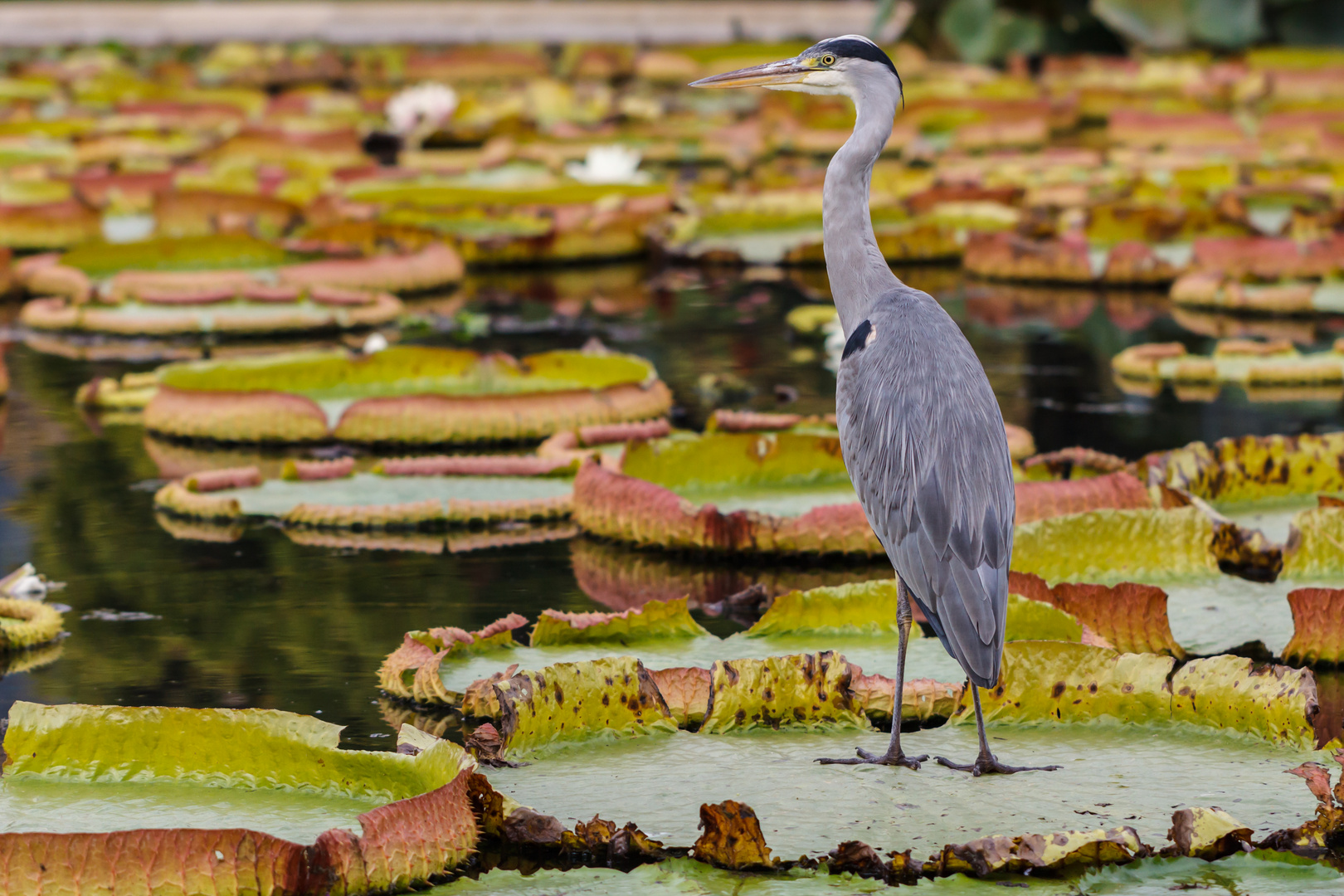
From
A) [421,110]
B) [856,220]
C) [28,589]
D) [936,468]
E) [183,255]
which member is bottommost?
[28,589]

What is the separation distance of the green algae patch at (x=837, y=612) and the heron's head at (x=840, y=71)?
2.88ft

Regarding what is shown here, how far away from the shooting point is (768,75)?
11.3 ft

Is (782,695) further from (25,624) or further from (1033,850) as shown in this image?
(25,624)

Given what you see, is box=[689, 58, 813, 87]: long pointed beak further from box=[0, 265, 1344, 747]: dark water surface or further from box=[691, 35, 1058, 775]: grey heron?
box=[0, 265, 1344, 747]: dark water surface

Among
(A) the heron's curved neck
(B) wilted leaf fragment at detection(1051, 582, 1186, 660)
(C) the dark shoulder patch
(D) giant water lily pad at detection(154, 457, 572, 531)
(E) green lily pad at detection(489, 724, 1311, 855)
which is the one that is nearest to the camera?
(E) green lily pad at detection(489, 724, 1311, 855)

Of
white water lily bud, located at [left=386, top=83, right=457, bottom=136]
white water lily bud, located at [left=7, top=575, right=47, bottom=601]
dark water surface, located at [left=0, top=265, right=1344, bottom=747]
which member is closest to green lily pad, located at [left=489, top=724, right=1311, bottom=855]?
dark water surface, located at [left=0, top=265, right=1344, bottom=747]

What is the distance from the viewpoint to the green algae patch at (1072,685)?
2982 mm

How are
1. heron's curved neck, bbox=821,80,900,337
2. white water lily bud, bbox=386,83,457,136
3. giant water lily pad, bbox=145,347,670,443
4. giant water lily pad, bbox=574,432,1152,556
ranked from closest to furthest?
heron's curved neck, bbox=821,80,900,337
giant water lily pad, bbox=574,432,1152,556
giant water lily pad, bbox=145,347,670,443
white water lily bud, bbox=386,83,457,136

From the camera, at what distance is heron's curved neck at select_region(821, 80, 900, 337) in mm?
3248

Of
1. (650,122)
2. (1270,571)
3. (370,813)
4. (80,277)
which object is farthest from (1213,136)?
(370,813)

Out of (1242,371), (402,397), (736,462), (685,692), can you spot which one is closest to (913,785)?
(685,692)

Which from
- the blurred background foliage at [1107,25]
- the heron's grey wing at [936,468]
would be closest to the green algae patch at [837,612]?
the heron's grey wing at [936,468]

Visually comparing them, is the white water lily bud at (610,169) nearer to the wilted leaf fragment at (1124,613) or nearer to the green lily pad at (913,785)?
the wilted leaf fragment at (1124,613)

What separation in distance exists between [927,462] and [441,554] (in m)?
1.74
